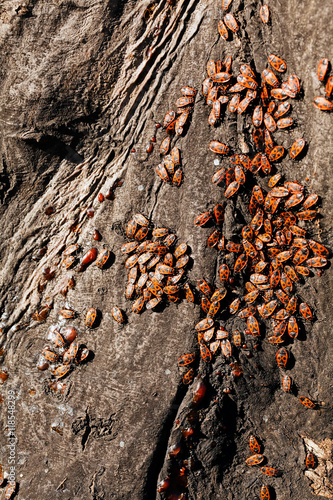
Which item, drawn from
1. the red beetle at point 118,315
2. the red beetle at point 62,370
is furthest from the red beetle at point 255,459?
the red beetle at point 62,370

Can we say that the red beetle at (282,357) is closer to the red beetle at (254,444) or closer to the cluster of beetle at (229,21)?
the red beetle at (254,444)

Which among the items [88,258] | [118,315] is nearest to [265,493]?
[118,315]

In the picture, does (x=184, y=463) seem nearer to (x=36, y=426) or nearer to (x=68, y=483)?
(x=68, y=483)

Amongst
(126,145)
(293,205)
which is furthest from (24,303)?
(293,205)

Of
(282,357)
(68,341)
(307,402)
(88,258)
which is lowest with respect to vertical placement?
(307,402)

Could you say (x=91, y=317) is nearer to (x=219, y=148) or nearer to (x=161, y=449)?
(x=161, y=449)
